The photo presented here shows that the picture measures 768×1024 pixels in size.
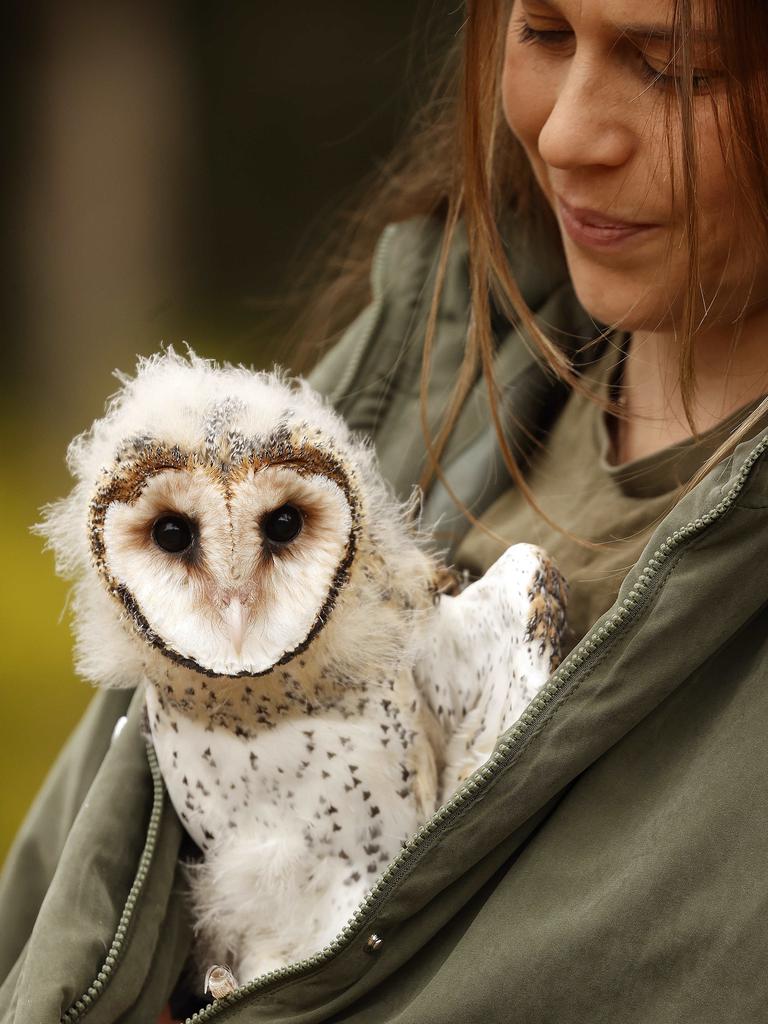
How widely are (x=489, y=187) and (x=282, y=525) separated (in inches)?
22.7

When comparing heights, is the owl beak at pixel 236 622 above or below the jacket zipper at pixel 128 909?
above

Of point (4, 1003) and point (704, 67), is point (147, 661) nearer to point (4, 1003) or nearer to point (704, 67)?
point (4, 1003)

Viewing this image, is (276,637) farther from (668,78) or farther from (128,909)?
→ (668,78)

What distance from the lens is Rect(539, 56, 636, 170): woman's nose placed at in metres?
0.92

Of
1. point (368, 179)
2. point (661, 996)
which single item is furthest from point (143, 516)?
point (368, 179)

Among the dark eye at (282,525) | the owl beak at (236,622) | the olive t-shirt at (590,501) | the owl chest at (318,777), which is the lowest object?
the owl chest at (318,777)

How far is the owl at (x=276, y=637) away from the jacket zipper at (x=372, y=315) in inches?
11.0

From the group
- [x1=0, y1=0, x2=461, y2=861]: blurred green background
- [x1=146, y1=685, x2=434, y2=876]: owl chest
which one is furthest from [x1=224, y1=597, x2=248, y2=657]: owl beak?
[x1=0, y1=0, x2=461, y2=861]: blurred green background

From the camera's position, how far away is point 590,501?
1131 millimetres

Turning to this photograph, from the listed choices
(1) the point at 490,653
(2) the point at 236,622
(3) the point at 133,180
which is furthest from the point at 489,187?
(3) the point at 133,180

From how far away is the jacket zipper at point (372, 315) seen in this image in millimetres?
1308

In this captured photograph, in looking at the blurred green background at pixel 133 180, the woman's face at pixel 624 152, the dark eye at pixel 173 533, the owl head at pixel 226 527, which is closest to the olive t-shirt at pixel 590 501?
the woman's face at pixel 624 152

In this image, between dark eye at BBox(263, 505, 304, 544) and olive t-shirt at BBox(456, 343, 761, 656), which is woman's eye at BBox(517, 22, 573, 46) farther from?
dark eye at BBox(263, 505, 304, 544)

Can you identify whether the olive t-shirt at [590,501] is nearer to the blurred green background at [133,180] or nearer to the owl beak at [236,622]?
the owl beak at [236,622]
